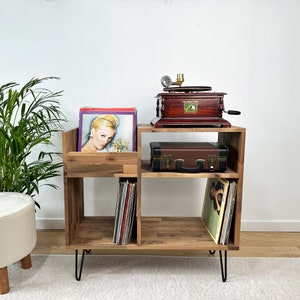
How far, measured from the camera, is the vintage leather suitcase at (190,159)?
1476 mm

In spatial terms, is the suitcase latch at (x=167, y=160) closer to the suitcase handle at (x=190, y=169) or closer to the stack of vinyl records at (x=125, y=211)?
the suitcase handle at (x=190, y=169)

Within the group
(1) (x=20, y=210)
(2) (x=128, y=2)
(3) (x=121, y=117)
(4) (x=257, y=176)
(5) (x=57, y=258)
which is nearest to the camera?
Answer: (1) (x=20, y=210)

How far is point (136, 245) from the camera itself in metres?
1.53

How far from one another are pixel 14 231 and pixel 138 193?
62cm

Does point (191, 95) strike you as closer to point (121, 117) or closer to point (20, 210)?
point (121, 117)

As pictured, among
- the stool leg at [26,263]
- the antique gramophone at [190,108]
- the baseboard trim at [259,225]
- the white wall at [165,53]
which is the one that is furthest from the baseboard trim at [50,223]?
the antique gramophone at [190,108]

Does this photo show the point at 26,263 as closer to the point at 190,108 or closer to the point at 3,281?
the point at 3,281

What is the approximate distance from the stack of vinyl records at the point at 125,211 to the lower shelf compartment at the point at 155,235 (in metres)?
0.05

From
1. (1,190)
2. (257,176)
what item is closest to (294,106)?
(257,176)

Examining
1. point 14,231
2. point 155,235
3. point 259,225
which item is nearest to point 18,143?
point 14,231

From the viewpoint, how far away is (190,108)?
149cm

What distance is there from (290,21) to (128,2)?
1.09m

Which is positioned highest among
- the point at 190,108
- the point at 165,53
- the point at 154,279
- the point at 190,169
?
the point at 165,53

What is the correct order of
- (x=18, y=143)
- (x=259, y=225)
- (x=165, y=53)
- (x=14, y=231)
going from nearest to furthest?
(x=14, y=231)
(x=18, y=143)
(x=165, y=53)
(x=259, y=225)
